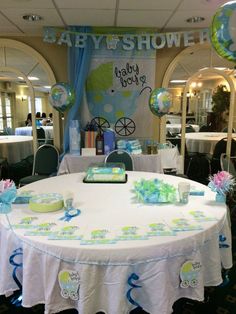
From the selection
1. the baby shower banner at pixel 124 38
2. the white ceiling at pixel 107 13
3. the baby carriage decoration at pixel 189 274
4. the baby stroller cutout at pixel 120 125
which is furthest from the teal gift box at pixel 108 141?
the baby carriage decoration at pixel 189 274

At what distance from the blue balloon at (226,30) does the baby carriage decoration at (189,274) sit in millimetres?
1216

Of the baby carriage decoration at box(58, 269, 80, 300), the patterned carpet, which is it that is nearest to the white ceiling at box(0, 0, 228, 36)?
the baby carriage decoration at box(58, 269, 80, 300)

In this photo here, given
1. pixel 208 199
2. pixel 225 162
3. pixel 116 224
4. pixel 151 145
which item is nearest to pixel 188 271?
pixel 116 224

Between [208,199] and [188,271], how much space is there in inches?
26.1

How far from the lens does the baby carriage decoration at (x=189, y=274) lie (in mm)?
1237

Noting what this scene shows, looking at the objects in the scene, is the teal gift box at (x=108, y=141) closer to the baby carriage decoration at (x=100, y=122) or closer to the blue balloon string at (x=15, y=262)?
the baby carriage decoration at (x=100, y=122)

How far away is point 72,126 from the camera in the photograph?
3.56 m

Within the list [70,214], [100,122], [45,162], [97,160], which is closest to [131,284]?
[70,214]

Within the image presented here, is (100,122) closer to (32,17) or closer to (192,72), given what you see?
(32,17)

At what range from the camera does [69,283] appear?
1.18 metres

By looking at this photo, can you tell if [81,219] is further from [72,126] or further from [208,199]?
[72,126]

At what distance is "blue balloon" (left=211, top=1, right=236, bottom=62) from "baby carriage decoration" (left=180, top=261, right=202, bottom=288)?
1.22 meters

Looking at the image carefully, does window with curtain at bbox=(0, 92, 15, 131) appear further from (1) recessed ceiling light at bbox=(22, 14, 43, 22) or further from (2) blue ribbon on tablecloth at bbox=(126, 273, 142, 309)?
(2) blue ribbon on tablecloth at bbox=(126, 273, 142, 309)

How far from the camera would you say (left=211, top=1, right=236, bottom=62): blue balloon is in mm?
1476
